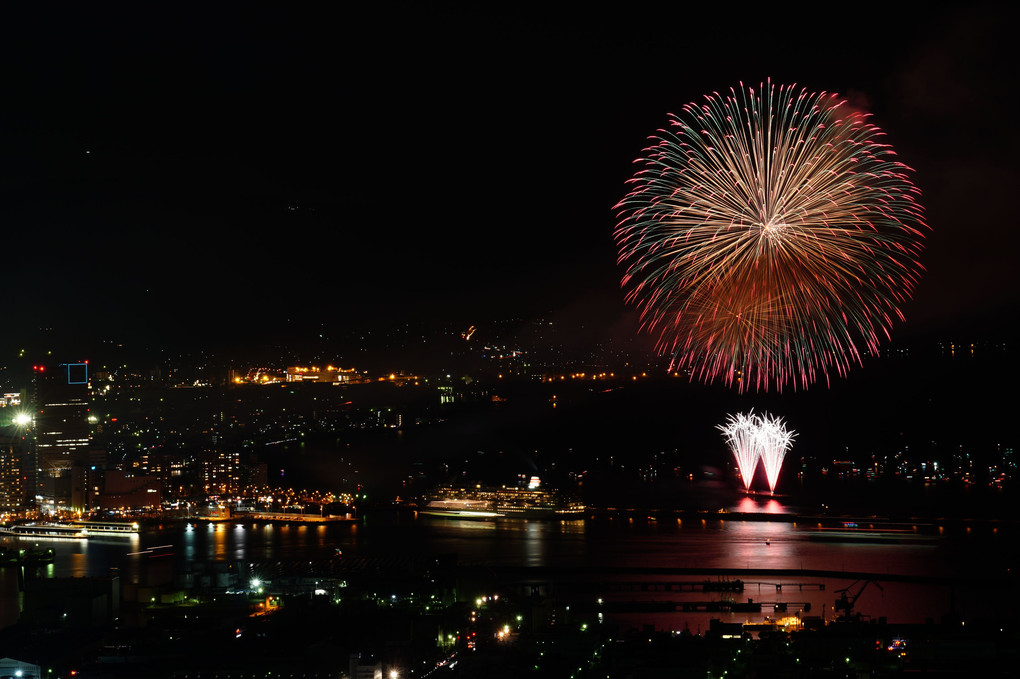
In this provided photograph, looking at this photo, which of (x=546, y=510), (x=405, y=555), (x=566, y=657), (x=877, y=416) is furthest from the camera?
(x=877, y=416)

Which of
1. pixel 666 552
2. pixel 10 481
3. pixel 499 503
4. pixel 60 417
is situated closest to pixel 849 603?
pixel 666 552

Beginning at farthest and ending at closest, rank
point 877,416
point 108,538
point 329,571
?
point 877,416, point 108,538, point 329,571

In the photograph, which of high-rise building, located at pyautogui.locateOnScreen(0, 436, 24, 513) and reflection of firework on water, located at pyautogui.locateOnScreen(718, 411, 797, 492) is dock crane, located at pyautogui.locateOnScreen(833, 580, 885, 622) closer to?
reflection of firework on water, located at pyautogui.locateOnScreen(718, 411, 797, 492)

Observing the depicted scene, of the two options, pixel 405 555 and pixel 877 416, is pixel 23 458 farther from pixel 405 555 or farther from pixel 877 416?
pixel 877 416

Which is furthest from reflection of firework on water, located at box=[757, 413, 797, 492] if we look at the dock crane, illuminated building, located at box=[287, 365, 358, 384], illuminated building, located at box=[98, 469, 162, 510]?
illuminated building, located at box=[287, 365, 358, 384]

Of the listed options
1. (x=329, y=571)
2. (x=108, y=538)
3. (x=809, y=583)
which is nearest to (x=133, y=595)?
(x=329, y=571)

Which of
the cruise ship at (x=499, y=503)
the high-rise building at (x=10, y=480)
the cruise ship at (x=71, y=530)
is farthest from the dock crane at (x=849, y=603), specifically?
the high-rise building at (x=10, y=480)
